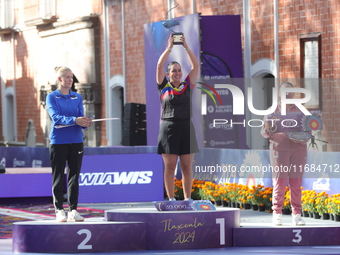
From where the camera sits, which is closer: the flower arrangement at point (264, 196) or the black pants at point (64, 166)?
the black pants at point (64, 166)

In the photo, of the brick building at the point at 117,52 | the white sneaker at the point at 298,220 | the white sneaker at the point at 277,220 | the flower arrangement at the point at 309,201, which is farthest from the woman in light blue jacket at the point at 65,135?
the flower arrangement at the point at 309,201

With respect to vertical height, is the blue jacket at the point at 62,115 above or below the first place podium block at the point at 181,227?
above

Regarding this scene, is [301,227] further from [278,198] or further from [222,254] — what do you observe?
[222,254]

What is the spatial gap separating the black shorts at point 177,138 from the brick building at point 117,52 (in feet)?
2.19

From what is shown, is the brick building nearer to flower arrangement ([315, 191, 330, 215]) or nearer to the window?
the window

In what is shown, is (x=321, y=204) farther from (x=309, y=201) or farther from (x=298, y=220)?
(x=298, y=220)

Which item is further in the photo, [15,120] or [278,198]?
[15,120]

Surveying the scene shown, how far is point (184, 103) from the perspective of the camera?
10672 millimetres

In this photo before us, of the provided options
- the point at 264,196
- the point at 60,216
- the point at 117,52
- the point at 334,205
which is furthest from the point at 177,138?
the point at 117,52

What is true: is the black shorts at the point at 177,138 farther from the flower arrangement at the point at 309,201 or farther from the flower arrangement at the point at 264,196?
the flower arrangement at the point at 264,196

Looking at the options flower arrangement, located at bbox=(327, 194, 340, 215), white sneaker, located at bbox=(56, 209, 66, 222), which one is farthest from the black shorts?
flower arrangement, located at bbox=(327, 194, 340, 215)

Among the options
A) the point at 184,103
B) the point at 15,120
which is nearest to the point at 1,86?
the point at 15,120

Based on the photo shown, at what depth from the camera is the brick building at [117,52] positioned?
61.0 ft

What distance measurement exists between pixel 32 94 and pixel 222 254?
2398 cm
